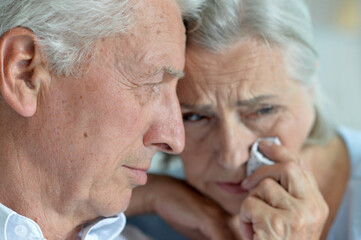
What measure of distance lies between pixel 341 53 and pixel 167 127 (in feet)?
9.95

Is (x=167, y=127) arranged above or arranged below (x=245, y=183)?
above

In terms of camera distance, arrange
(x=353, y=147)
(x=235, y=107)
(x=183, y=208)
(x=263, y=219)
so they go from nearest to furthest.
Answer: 1. (x=263, y=219)
2. (x=235, y=107)
3. (x=183, y=208)
4. (x=353, y=147)

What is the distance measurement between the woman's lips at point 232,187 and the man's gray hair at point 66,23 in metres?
0.86

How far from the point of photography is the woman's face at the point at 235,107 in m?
1.77

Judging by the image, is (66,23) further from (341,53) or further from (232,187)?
(341,53)

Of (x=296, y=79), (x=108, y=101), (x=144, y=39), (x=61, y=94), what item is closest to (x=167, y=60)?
(x=144, y=39)

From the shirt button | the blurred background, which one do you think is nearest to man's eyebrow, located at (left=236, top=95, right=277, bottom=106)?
the shirt button

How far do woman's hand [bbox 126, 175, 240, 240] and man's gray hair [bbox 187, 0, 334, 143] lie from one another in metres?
0.69

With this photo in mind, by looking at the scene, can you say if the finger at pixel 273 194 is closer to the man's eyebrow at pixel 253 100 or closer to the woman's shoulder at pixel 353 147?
the man's eyebrow at pixel 253 100

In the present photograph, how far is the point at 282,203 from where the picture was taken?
68.3 inches

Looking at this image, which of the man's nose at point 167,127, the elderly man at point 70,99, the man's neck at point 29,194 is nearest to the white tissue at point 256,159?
the man's nose at point 167,127

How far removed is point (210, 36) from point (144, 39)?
1.30 ft

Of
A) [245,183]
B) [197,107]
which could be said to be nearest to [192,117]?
[197,107]

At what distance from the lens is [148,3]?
1.44 meters
